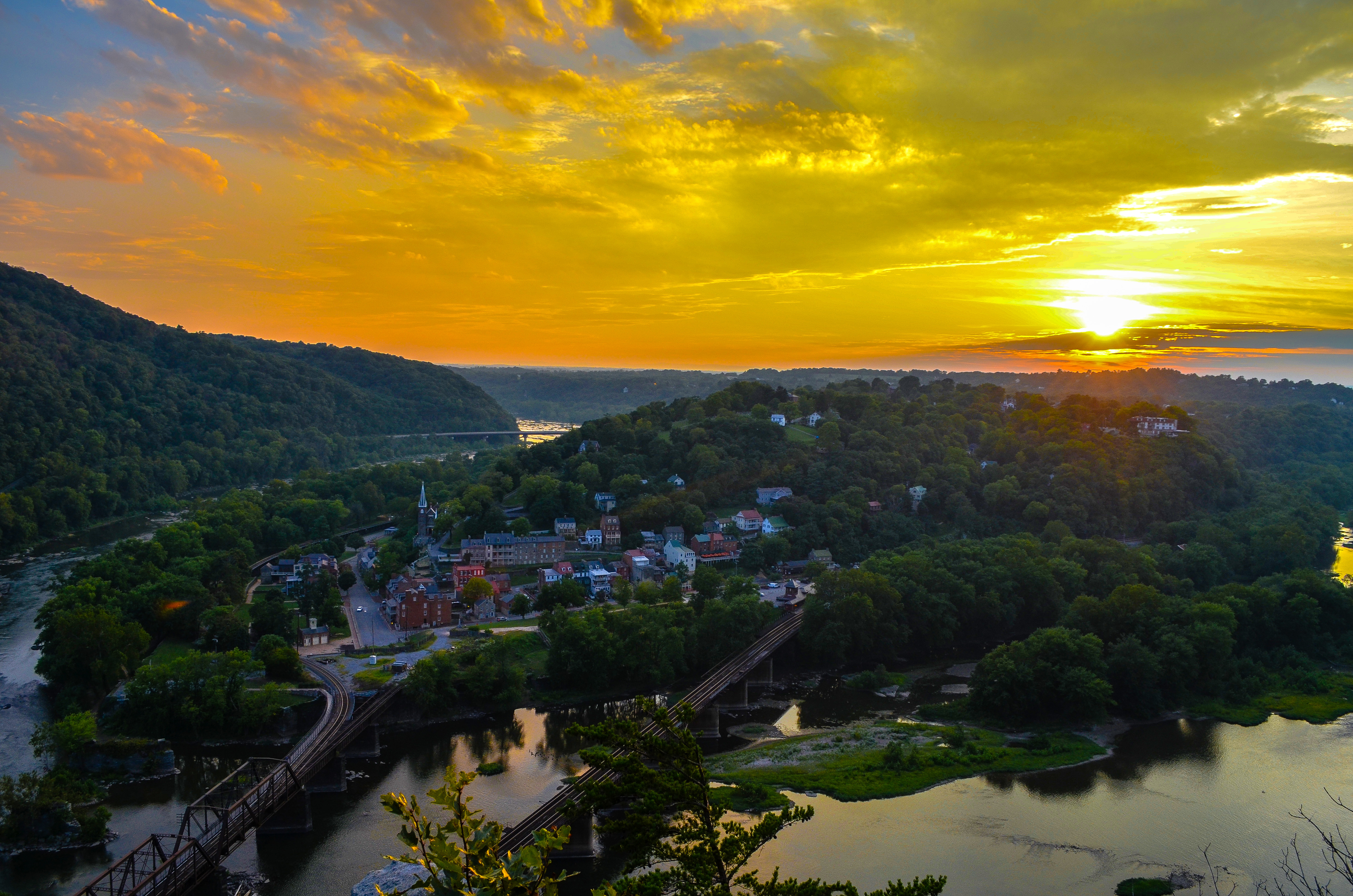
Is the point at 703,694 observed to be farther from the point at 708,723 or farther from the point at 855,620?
the point at 855,620

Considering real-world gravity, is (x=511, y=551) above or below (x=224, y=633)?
above

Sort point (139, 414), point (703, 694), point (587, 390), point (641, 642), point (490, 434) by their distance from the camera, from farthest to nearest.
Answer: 1. point (587, 390)
2. point (490, 434)
3. point (139, 414)
4. point (641, 642)
5. point (703, 694)

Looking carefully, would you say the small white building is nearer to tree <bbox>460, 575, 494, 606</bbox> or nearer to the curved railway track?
tree <bbox>460, 575, 494, 606</bbox>

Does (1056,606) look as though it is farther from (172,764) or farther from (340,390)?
(340,390)

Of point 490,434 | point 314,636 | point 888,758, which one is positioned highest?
point 490,434

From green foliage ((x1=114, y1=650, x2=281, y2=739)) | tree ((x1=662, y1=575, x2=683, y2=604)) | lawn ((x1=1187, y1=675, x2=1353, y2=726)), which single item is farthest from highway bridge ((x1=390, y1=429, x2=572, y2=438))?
lawn ((x1=1187, y1=675, x2=1353, y2=726))

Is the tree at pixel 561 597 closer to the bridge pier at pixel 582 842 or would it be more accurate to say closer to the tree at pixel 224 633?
the tree at pixel 224 633

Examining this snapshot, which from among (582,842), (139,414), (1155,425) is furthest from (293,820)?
(1155,425)

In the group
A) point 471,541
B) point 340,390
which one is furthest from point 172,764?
point 340,390
